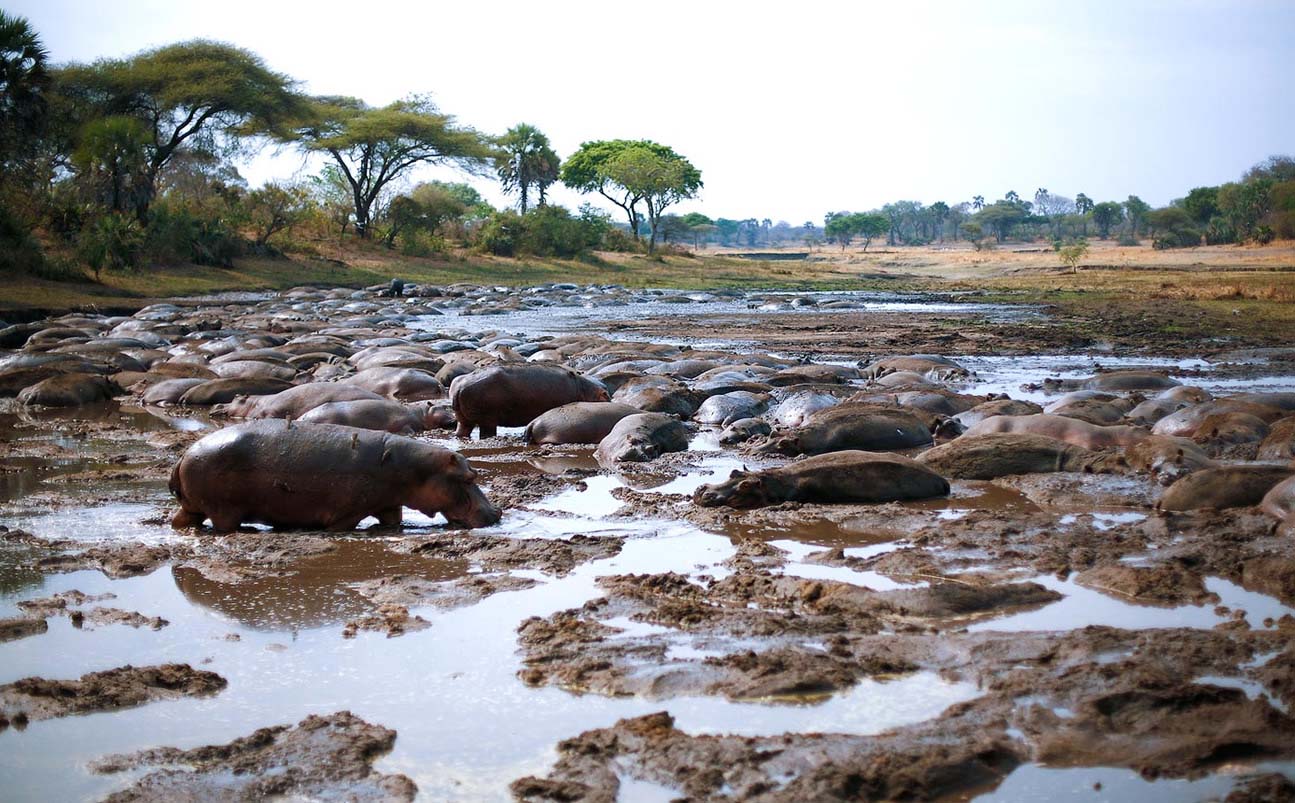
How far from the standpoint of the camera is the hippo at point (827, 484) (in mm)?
7863

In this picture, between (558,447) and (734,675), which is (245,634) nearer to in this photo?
(734,675)

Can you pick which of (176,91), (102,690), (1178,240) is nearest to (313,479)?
(102,690)

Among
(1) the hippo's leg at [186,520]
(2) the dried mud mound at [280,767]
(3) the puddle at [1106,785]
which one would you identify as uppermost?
(1) the hippo's leg at [186,520]

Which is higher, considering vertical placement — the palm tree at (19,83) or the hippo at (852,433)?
the palm tree at (19,83)

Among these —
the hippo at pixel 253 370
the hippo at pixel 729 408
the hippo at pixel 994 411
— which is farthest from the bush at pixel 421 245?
the hippo at pixel 994 411

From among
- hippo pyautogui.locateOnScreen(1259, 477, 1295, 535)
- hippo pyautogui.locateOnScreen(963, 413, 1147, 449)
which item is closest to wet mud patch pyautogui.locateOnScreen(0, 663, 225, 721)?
hippo pyautogui.locateOnScreen(1259, 477, 1295, 535)

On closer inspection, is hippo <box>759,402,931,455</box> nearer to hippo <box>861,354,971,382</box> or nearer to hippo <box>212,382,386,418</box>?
hippo <box>212,382,386,418</box>

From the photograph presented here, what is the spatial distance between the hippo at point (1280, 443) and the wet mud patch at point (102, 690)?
758 centimetres

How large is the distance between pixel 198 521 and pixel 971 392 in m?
9.72

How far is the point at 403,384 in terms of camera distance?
1313 centimetres

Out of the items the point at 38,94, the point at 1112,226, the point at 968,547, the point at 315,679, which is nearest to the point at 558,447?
the point at 968,547

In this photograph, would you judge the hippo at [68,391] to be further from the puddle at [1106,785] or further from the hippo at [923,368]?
the puddle at [1106,785]

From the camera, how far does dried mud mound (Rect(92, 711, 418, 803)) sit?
12.3ft

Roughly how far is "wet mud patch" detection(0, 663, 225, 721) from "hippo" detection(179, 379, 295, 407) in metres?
8.07
